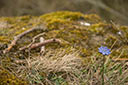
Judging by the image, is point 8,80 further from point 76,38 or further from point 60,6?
point 60,6

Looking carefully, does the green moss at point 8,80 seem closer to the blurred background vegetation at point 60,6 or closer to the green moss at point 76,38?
the green moss at point 76,38

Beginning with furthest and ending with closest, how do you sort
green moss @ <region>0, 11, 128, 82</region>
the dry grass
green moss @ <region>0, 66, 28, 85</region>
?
green moss @ <region>0, 11, 128, 82</region> → the dry grass → green moss @ <region>0, 66, 28, 85</region>

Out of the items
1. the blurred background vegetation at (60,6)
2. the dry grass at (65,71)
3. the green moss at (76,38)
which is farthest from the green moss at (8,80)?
the blurred background vegetation at (60,6)

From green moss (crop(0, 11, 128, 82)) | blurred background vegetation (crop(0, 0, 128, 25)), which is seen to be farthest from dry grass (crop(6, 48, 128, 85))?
blurred background vegetation (crop(0, 0, 128, 25))

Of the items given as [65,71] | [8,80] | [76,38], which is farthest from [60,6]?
[8,80]

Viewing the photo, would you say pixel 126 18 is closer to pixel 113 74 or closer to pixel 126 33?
pixel 126 33

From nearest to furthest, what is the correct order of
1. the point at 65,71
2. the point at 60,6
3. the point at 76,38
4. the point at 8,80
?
1. the point at 8,80
2. the point at 65,71
3. the point at 76,38
4. the point at 60,6

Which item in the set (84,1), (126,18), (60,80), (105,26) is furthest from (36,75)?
(84,1)

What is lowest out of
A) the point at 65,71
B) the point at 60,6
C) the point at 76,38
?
the point at 65,71

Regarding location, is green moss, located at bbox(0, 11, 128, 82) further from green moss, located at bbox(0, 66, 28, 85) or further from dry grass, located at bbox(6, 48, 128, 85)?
green moss, located at bbox(0, 66, 28, 85)

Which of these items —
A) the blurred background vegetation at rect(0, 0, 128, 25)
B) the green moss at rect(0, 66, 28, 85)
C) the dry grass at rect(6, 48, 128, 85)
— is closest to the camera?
the green moss at rect(0, 66, 28, 85)
